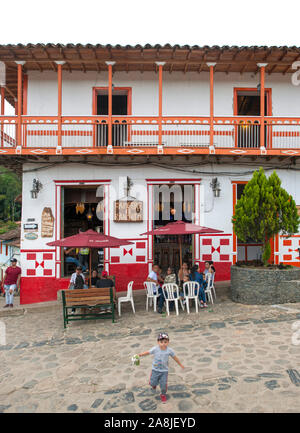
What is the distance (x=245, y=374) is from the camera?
4.42m

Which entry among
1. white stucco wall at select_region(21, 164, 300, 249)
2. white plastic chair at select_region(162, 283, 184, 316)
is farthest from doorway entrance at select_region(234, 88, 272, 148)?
white plastic chair at select_region(162, 283, 184, 316)

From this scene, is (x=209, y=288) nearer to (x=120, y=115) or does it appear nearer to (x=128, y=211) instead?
(x=128, y=211)

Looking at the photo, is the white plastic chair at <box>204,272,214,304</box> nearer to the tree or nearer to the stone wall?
the stone wall

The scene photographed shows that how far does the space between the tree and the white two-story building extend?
1.92 meters

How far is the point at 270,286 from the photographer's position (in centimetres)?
787

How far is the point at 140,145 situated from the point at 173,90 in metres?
2.38

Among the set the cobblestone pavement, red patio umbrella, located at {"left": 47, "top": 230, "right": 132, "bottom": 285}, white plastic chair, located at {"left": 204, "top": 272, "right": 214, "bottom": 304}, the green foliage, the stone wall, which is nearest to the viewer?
the cobblestone pavement

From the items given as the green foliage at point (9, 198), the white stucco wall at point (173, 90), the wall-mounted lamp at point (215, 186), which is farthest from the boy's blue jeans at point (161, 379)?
the green foliage at point (9, 198)

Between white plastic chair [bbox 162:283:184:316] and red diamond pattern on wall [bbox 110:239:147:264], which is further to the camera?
red diamond pattern on wall [bbox 110:239:147:264]

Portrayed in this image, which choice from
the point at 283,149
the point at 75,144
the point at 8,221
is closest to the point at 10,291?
the point at 75,144

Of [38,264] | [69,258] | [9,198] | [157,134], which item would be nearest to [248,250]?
[157,134]

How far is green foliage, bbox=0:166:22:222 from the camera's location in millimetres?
40594

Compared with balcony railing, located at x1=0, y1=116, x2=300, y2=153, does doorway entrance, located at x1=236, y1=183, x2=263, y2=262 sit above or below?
below

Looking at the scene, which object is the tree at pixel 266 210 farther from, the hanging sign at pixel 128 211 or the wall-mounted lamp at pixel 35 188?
the wall-mounted lamp at pixel 35 188
